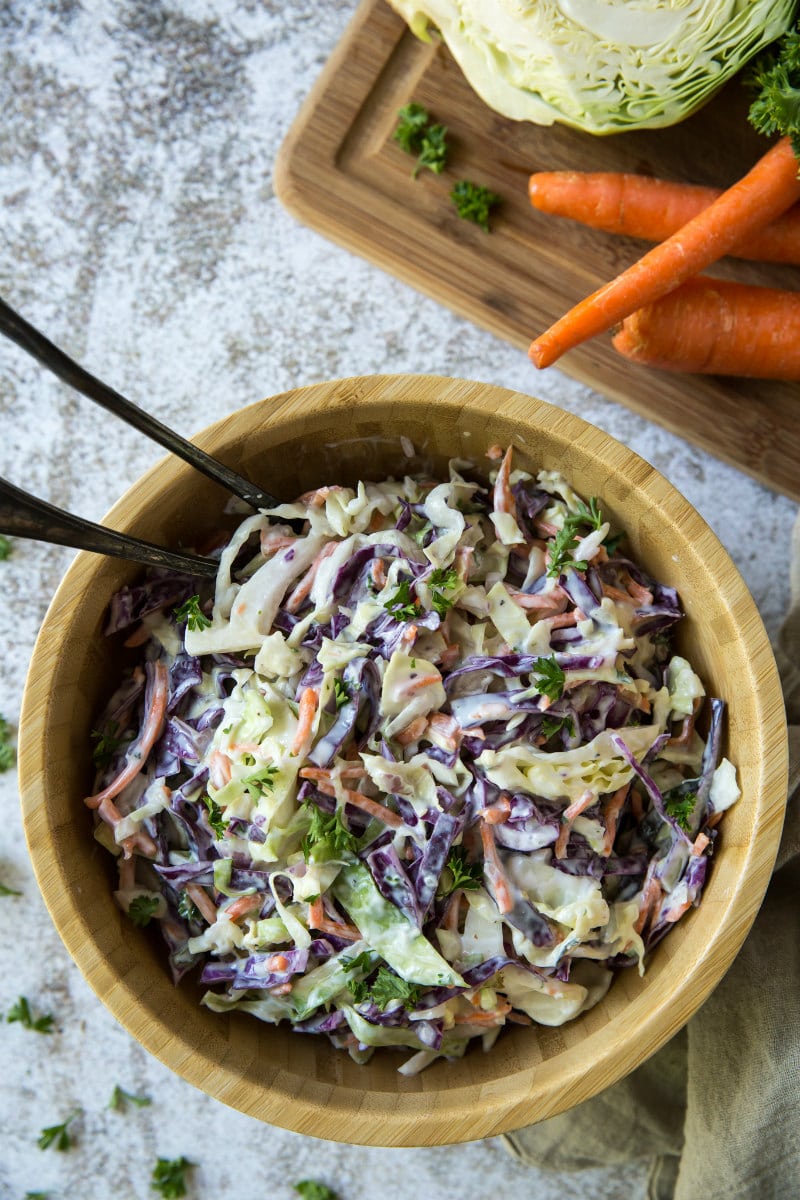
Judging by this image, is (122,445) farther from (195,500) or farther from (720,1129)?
(720,1129)

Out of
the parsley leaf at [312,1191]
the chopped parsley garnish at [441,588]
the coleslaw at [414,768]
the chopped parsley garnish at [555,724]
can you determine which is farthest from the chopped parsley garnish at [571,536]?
the parsley leaf at [312,1191]

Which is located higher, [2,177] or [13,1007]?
[2,177]

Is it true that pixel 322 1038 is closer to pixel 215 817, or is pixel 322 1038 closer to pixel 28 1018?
pixel 215 817

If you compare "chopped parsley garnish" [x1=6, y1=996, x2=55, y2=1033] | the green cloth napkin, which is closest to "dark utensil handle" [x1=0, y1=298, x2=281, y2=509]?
the green cloth napkin

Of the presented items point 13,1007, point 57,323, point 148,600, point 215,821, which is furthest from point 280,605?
point 13,1007

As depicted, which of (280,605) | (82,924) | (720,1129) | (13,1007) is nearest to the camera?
(82,924)

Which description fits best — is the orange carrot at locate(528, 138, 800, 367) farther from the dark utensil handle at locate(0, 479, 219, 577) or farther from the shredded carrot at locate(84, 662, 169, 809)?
the shredded carrot at locate(84, 662, 169, 809)
